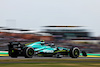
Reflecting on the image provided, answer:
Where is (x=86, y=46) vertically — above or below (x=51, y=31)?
below

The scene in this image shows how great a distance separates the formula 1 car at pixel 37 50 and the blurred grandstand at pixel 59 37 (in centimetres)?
1419

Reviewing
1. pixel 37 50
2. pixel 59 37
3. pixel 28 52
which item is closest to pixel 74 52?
pixel 37 50

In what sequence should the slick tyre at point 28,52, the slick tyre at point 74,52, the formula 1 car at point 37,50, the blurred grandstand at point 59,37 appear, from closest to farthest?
1. the slick tyre at point 28,52
2. the formula 1 car at point 37,50
3. the slick tyre at point 74,52
4. the blurred grandstand at point 59,37

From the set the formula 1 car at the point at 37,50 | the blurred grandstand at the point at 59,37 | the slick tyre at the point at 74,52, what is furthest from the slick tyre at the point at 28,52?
the blurred grandstand at the point at 59,37

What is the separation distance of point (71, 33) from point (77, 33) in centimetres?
220

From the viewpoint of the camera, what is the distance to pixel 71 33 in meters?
51.3

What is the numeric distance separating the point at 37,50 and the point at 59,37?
37437 mm

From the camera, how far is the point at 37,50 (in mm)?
11289

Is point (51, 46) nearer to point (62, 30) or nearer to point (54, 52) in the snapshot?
point (54, 52)

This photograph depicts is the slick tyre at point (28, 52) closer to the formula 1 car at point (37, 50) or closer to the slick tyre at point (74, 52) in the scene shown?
the formula 1 car at point (37, 50)

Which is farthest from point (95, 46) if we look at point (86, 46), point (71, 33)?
point (71, 33)

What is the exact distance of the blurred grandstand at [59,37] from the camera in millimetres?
29984

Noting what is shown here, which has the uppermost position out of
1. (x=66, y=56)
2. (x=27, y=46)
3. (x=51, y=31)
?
(x=51, y=31)

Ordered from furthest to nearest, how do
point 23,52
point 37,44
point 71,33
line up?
point 71,33 < point 37,44 < point 23,52
